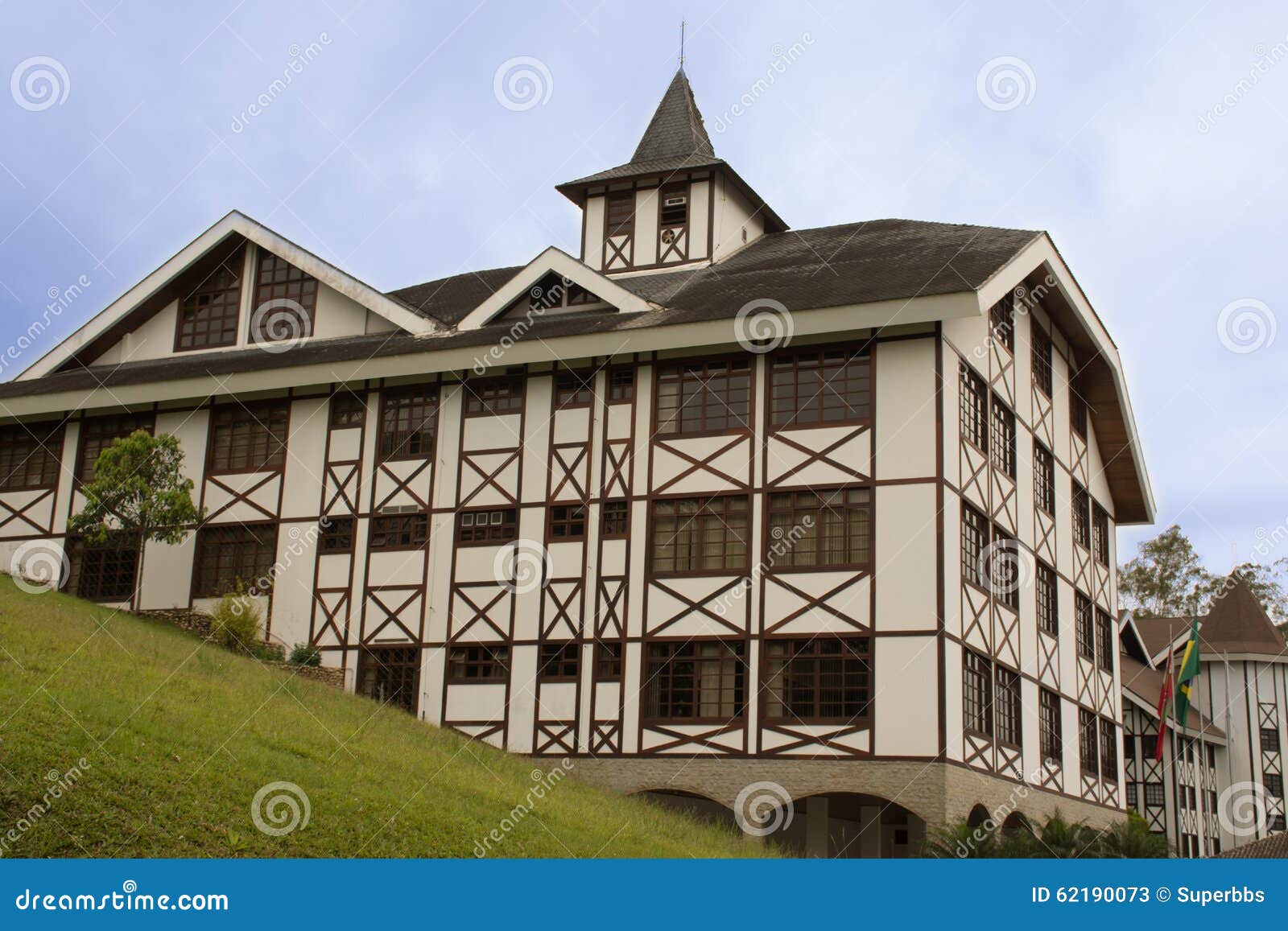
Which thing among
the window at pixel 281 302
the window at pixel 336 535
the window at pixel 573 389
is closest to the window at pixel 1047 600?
the window at pixel 573 389

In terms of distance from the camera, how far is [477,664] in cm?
2742

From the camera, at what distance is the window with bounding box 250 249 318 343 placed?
3216cm

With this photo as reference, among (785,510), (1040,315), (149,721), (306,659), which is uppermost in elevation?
(1040,315)

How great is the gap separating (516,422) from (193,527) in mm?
7607

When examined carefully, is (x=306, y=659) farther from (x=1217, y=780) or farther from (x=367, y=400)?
(x=1217, y=780)

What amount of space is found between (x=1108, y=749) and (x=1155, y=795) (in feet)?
41.4

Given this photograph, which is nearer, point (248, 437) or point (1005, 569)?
point (1005, 569)

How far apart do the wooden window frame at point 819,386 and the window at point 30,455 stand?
642 inches

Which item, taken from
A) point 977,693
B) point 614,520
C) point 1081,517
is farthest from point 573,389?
point 1081,517

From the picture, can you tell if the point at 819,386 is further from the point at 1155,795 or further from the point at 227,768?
the point at 1155,795

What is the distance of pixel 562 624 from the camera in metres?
26.8

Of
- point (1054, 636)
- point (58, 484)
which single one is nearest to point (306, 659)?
point (58, 484)

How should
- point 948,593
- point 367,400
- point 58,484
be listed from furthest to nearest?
point 58,484 < point 367,400 < point 948,593

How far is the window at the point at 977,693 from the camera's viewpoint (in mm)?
25016
